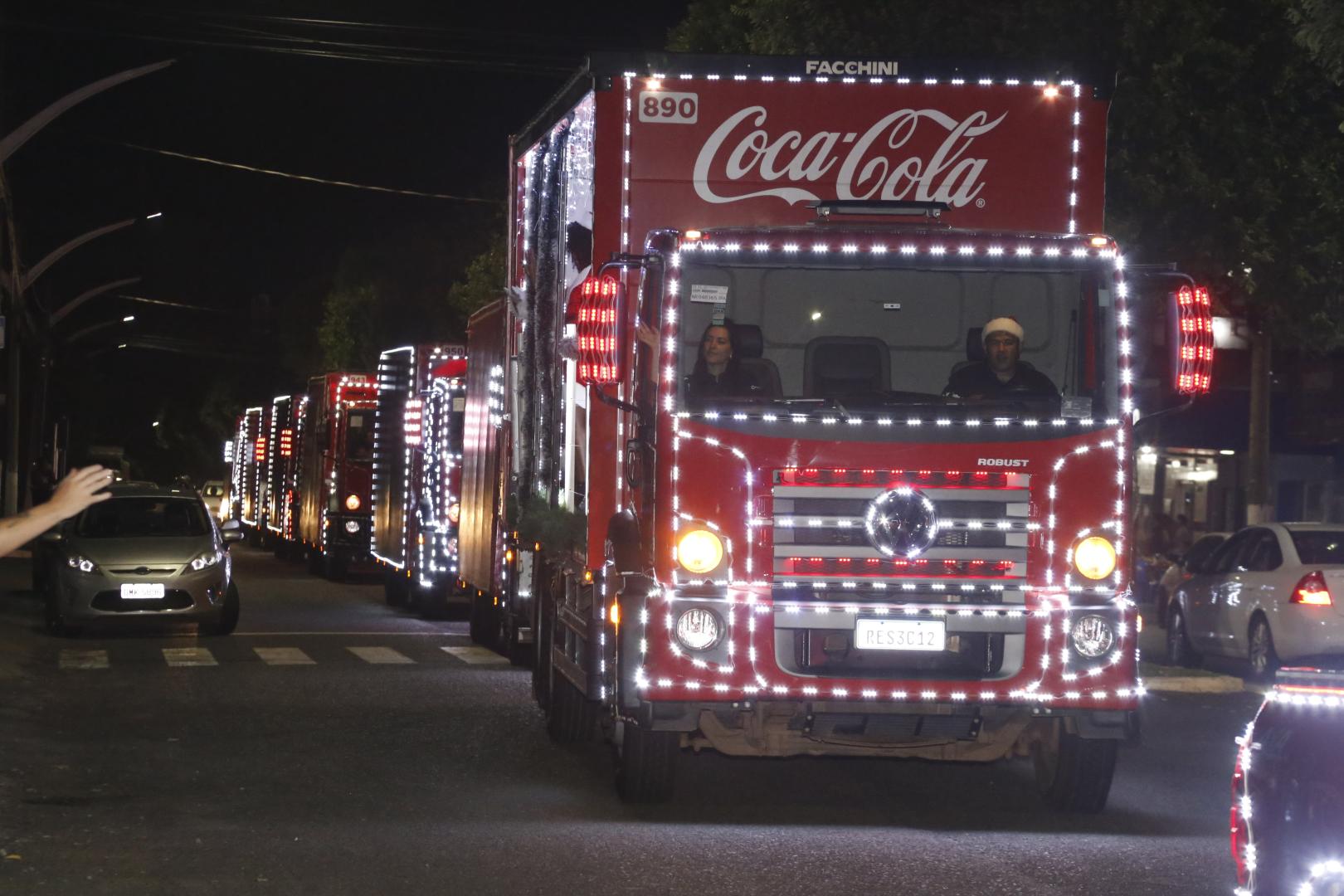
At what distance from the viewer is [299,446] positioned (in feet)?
130

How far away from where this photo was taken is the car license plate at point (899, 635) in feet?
33.4

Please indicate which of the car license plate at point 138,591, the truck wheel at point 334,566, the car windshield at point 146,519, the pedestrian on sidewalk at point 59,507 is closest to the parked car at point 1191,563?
the car windshield at point 146,519

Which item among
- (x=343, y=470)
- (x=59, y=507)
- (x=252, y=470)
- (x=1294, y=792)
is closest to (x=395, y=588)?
(x=343, y=470)

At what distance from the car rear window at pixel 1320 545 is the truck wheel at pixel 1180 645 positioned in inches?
88.5

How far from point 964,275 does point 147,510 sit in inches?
543

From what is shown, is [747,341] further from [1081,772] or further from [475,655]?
[475,655]

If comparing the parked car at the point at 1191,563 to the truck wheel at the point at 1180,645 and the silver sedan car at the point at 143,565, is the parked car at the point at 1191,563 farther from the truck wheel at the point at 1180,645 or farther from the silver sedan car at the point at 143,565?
the silver sedan car at the point at 143,565

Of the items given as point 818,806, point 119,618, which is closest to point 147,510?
point 119,618

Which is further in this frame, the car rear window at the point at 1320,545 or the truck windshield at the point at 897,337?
the car rear window at the point at 1320,545

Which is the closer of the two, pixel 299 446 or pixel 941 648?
pixel 941 648

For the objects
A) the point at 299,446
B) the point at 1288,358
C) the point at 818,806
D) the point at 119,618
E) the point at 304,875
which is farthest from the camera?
the point at 1288,358

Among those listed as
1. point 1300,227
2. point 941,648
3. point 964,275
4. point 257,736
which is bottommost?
point 257,736

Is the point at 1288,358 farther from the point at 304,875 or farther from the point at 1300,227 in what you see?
the point at 304,875

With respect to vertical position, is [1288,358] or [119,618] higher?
[1288,358]
